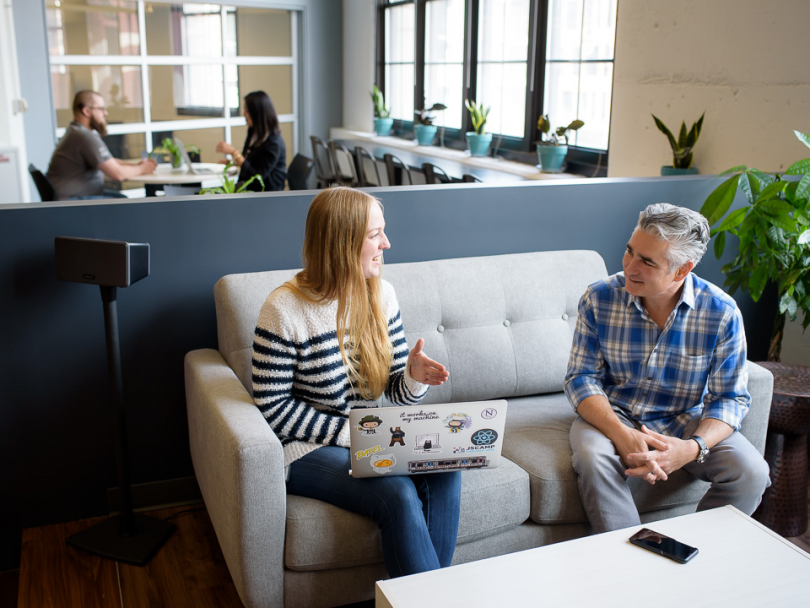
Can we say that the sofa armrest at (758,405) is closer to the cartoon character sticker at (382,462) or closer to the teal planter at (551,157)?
the cartoon character sticker at (382,462)

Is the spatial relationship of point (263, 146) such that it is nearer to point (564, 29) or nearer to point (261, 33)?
point (564, 29)

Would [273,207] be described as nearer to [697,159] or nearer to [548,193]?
[548,193]

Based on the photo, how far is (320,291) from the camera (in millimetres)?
2010

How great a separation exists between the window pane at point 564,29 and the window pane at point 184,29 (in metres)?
4.03

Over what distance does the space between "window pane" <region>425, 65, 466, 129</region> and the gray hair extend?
16.9 feet

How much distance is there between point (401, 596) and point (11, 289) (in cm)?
156

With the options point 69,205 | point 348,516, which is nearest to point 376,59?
point 69,205

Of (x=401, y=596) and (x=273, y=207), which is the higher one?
(x=273, y=207)

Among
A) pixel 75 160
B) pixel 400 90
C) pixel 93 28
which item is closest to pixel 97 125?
pixel 75 160

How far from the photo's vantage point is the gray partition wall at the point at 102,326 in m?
2.36

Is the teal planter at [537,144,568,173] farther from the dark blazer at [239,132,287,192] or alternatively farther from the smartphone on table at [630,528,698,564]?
the smartphone on table at [630,528,698,564]

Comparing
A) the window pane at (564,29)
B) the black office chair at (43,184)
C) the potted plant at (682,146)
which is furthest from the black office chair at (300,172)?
the potted plant at (682,146)

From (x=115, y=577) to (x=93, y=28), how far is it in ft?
22.0

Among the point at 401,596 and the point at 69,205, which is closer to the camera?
the point at 401,596
